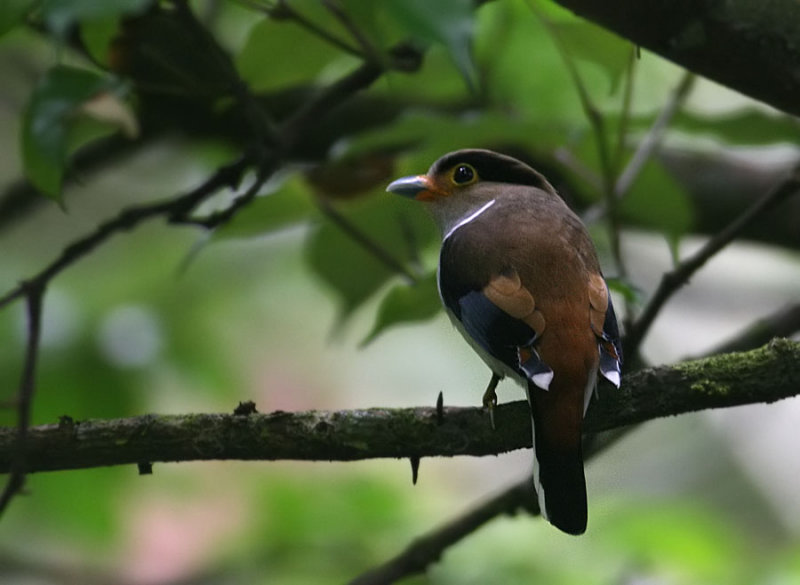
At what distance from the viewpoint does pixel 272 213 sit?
2.31 m

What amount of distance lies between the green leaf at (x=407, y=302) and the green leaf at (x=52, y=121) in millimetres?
583

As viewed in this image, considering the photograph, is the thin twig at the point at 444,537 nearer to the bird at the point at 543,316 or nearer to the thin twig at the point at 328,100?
the bird at the point at 543,316

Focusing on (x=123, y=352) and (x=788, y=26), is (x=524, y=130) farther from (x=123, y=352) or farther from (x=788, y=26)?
(x=123, y=352)

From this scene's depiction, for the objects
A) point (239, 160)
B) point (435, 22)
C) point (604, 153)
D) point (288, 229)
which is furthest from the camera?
point (288, 229)

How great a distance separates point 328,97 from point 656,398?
3.38ft

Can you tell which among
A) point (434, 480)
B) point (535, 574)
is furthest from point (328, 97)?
point (434, 480)

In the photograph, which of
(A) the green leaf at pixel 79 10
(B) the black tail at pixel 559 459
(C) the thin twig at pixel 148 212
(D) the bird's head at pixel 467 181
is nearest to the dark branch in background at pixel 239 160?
(C) the thin twig at pixel 148 212

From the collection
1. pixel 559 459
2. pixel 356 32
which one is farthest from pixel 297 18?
pixel 559 459

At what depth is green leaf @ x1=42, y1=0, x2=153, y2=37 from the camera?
1486 mm

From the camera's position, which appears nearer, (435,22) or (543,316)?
(435,22)

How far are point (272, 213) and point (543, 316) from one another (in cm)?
80

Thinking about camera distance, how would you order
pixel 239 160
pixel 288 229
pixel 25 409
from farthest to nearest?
pixel 288 229, pixel 239 160, pixel 25 409

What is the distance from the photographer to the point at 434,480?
4504 millimetres

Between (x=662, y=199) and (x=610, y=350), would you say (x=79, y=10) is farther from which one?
(x=662, y=199)
